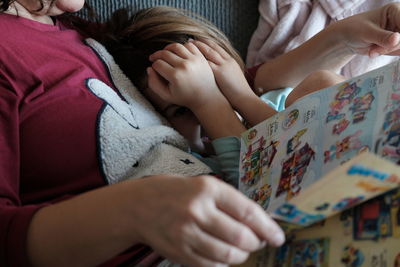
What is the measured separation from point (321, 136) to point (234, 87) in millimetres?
311

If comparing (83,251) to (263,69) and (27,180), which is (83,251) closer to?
(27,180)

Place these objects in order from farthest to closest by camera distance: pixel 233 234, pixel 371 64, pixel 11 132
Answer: pixel 371 64, pixel 11 132, pixel 233 234

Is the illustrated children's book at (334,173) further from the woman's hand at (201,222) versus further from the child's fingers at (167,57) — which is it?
the child's fingers at (167,57)

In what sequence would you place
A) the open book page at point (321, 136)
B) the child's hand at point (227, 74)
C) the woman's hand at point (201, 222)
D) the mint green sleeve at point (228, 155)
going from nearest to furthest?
the woman's hand at point (201, 222)
the open book page at point (321, 136)
the mint green sleeve at point (228, 155)
the child's hand at point (227, 74)

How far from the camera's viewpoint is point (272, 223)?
40 centimetres

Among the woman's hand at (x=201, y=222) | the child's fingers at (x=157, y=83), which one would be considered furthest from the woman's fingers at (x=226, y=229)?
the child's fingers at (x=157, y=83)

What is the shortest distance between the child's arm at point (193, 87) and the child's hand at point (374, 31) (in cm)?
26

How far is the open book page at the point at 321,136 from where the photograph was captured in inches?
19.6

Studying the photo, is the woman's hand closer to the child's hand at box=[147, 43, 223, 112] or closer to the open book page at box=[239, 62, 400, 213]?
the open book page at box=[239, 62, 400, 213]

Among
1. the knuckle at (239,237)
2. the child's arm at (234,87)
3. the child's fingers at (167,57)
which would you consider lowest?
the child's arm at (234,87)

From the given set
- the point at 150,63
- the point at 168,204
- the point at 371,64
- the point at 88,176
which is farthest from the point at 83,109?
the point at 371,64

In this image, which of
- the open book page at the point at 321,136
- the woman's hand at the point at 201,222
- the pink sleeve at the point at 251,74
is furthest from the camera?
the pink sleeve at the point at 251,74

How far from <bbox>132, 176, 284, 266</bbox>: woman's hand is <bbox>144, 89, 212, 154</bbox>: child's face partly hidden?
0.45m

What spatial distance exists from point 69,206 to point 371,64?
766 mm
